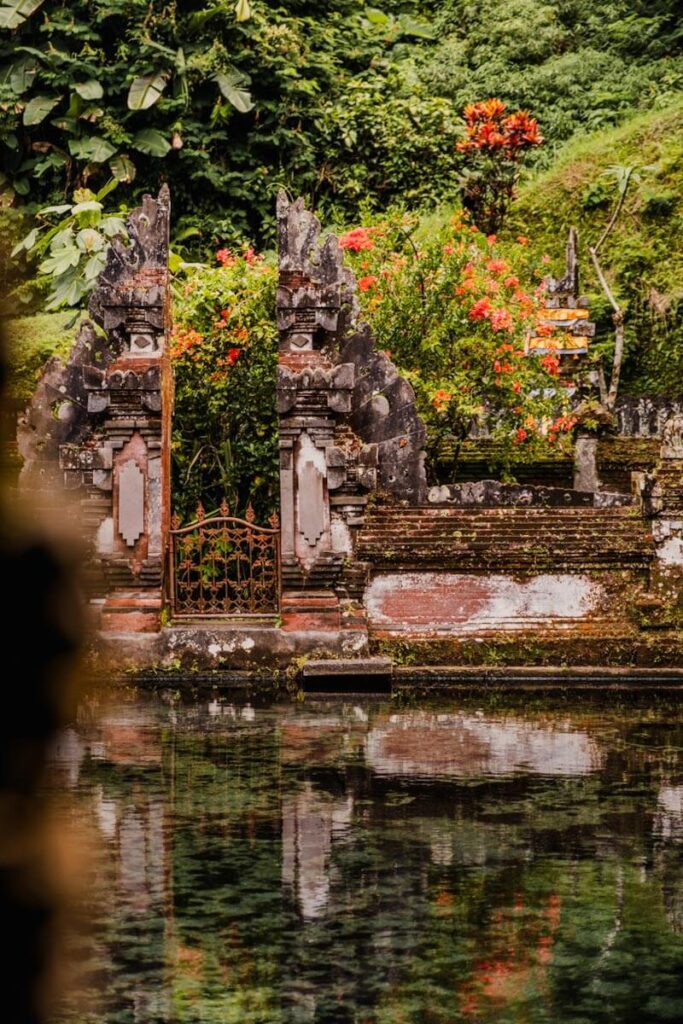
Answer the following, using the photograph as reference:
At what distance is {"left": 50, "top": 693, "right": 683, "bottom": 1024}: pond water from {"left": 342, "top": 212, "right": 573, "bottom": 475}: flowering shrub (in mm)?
5711

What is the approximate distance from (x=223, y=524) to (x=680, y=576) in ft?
13.5

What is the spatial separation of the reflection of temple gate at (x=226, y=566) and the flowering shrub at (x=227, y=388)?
211 centimetres

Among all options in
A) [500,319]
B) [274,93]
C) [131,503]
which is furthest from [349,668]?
[274,93]

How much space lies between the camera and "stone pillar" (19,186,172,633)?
549 inches

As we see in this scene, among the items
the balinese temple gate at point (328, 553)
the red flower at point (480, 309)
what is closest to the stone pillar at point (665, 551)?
the balinese temple gate at point (328, 553)

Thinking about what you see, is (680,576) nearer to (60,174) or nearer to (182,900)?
(182,900)

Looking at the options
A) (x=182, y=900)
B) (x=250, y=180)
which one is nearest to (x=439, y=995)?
(x=182, y=900)

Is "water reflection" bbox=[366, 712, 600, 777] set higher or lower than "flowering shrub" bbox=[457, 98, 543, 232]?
lower

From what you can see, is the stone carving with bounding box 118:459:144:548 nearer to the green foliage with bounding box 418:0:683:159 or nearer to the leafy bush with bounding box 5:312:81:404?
the leafy bush with bounding box 5:312:81:404

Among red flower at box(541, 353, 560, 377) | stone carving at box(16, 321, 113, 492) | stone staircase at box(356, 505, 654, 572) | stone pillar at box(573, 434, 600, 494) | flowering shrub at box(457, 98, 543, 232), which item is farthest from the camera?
flowering shrub at box(457, 98, 543, 232)

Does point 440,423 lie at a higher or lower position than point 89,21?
lower

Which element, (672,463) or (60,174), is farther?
(60,174)

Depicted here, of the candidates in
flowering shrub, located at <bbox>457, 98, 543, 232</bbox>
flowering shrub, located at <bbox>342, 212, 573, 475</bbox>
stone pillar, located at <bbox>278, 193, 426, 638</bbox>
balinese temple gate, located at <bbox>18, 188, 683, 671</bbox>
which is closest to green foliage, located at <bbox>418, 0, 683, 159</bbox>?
flowering shrub, located at <bbox>457, 98, 543, 232</bbox>

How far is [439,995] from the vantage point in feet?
18.4
